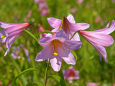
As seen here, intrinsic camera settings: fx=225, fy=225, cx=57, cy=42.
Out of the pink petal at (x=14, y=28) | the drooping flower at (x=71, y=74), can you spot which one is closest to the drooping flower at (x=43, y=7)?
the drooping flower at (x=71, y=74)

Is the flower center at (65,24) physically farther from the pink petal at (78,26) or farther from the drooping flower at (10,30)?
the drooping flower at (10,30)

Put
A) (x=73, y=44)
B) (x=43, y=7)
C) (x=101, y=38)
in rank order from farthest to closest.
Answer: (x=43, y=7) < (x=101, y=38) < (x=73, y=44)

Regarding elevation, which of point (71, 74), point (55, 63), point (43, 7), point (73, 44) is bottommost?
point (43, 7)

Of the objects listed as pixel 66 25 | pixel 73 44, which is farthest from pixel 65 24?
pixel 73 44

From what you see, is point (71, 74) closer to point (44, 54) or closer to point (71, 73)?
point (71, 73)

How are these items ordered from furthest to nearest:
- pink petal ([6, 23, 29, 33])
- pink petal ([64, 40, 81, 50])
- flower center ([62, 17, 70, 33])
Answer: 1. pink petal ([6, 23, 29, 33])
2. flower center ([62, 17, 70, 33])
3. pink petal ([64, 40, 81, 50])

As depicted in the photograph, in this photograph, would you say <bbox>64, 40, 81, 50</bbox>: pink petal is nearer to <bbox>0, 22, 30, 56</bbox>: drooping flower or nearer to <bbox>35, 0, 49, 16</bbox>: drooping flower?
<bbox>0, 22, 30, 56</bbox>: drooping flower

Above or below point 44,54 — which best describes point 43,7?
below

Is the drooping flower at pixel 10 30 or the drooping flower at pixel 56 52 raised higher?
the drooping flower at pixel 10 30

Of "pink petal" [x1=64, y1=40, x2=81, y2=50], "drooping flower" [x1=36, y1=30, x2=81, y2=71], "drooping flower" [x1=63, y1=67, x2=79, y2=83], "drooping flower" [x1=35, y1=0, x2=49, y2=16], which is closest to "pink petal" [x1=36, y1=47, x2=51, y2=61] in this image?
"drooping flower" [x1=36, y1=30, x2=81, y2=71]

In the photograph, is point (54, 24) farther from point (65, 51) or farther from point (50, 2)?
point (50, 2)

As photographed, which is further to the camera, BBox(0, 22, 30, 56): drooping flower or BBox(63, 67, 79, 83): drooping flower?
BBox(63, 67, 79, 83): drooping flower
